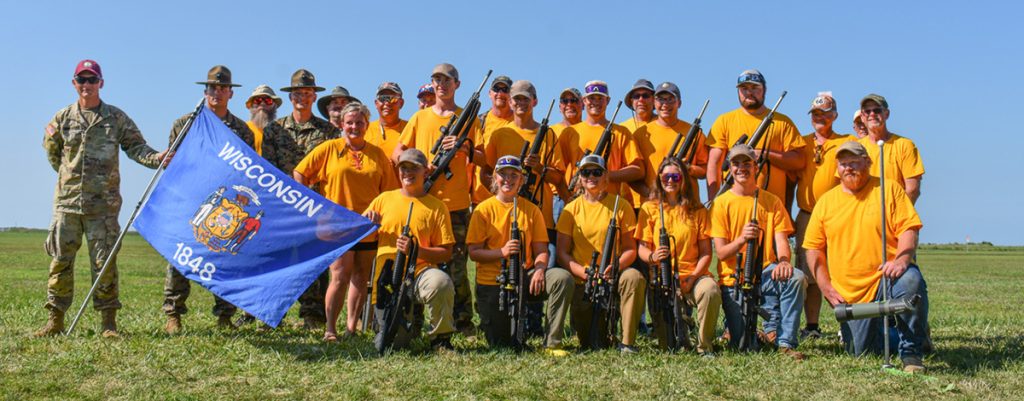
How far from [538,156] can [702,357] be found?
2.71 m

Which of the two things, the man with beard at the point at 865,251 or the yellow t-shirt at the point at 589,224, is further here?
the yellow t-shirt at the point at 589,224

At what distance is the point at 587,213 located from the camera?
9.17m

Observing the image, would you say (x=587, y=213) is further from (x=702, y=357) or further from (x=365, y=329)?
(x=365, y=329)

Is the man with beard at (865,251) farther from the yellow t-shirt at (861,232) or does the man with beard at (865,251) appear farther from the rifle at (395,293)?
the rifle at (395,293)

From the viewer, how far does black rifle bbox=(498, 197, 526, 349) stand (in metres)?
8.66

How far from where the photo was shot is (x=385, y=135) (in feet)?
36.5

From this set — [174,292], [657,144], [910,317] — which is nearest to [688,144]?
[657,144]

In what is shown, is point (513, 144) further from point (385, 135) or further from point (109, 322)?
point (109, 322)

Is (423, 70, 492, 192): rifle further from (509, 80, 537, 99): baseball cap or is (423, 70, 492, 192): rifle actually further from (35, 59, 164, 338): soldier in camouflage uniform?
(35, 59, 164, 338): soldier in camouflage uniform

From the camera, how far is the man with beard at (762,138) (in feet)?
33.3

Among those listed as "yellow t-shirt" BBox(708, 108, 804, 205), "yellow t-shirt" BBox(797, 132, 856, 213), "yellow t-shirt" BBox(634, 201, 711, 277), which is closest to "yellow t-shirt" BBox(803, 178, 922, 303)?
"yellow t-shirt" BBox(634, 201, 711, 277)

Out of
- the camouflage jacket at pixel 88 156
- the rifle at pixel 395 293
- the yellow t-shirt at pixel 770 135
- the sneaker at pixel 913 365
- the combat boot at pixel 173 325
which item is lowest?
the combat boot at pixel 173 325

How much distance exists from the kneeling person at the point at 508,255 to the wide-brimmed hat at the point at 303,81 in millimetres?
3042

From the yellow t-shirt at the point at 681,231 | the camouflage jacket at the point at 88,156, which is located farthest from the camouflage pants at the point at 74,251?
the yellow t-shirt at the point at 681,231
